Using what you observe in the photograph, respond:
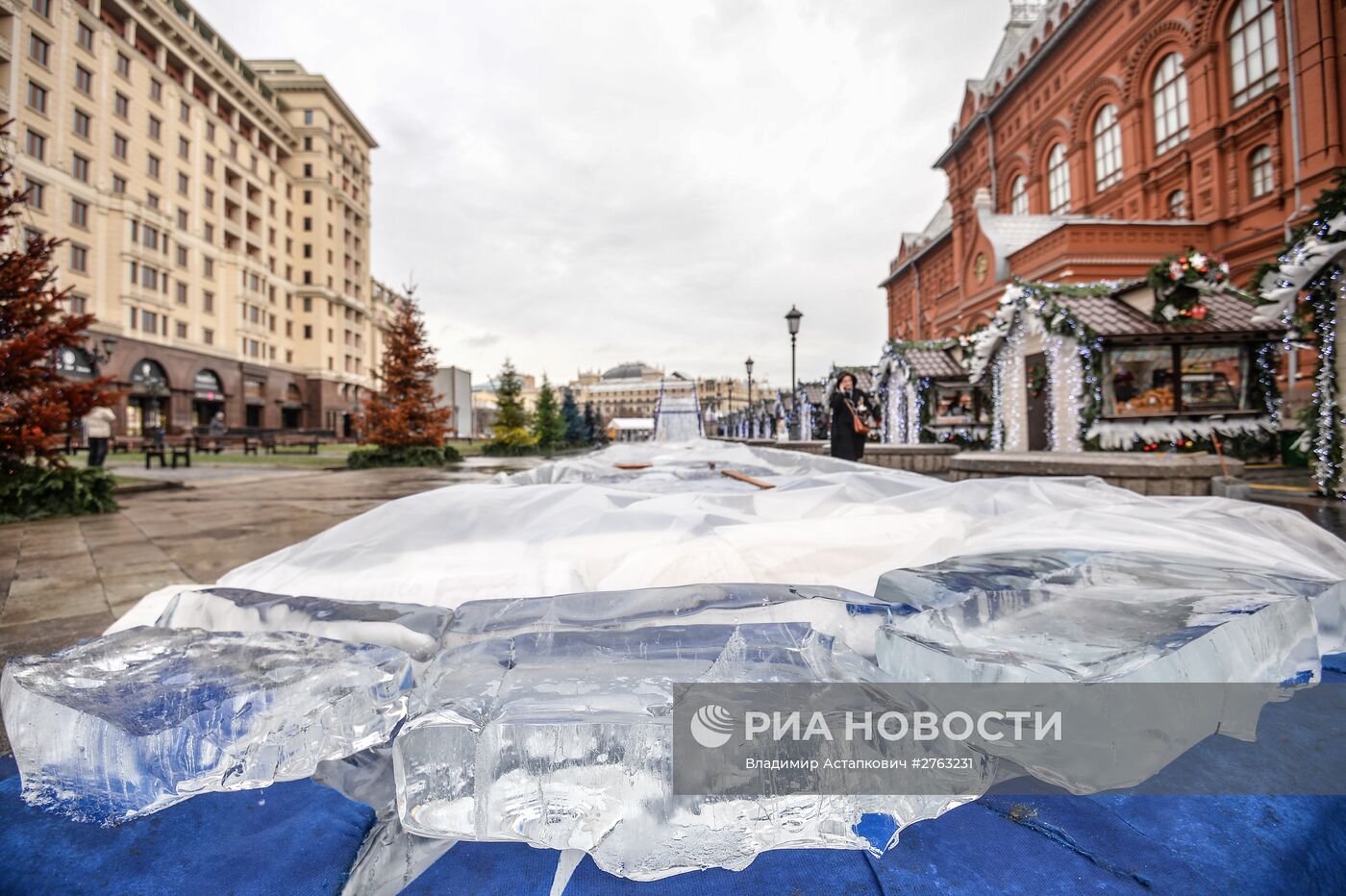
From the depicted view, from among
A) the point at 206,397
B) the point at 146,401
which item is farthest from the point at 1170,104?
the point at 206,397

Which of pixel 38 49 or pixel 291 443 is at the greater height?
pixel 38 49

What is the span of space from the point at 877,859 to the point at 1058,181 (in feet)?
94.6

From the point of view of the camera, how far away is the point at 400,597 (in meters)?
1.75

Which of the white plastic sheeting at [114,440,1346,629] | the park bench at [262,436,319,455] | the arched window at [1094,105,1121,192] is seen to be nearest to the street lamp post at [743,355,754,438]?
the arched window at [1094,105,1121,192]

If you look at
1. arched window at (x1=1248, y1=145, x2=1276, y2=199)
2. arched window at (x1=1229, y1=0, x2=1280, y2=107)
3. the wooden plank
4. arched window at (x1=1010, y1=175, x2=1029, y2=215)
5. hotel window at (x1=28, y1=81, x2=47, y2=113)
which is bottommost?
the wooden plank

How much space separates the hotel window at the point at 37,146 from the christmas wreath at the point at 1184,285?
3883cm

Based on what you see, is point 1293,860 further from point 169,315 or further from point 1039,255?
point 169,315

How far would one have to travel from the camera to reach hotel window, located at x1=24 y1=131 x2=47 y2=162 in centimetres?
2388

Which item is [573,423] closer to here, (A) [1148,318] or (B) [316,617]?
(A) [1148,318]

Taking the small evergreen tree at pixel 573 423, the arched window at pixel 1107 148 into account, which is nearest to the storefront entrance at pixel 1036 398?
the arched window at pixel 1107 148

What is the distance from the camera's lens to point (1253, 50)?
14188mm

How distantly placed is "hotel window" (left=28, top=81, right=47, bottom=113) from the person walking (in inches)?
994

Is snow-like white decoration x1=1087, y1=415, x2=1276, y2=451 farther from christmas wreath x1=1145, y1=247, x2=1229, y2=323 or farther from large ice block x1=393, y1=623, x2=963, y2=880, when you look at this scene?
large ice block x1=393, y1=623, x2=963, y2=880

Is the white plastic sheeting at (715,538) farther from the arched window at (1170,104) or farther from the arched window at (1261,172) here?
the arched window at (1170,104)
